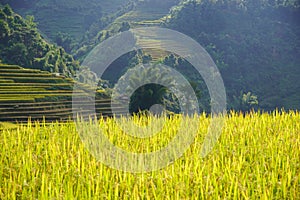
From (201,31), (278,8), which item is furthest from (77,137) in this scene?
(278,8)

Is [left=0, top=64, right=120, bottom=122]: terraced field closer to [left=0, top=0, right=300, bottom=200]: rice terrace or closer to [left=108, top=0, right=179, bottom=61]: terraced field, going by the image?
[left=0, top=0, right=300, bottom=200]: rice terrace

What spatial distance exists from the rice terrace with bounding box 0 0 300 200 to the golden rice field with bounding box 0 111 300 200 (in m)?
0.02

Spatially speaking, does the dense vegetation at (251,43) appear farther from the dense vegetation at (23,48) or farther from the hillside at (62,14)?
the hillside at (62,14)

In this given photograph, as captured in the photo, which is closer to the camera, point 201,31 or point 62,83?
point 62,83

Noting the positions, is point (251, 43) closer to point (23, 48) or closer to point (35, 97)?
point (23, 48)

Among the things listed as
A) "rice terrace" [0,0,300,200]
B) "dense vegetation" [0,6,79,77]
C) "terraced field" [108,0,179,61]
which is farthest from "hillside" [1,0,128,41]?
"dense vegetation" [0,6,79,77]

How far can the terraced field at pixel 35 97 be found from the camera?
30516mm

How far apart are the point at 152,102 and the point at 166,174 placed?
89.3 feet

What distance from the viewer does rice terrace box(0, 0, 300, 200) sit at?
4.91m

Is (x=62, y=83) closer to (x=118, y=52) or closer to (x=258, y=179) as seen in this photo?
(x=258, y=179)

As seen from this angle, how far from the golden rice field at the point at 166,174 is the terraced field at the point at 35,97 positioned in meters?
21.3

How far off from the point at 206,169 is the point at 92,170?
1384mm

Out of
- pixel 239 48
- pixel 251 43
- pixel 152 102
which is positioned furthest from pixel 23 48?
pixel 251 43

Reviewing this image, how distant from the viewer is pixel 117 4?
177m
